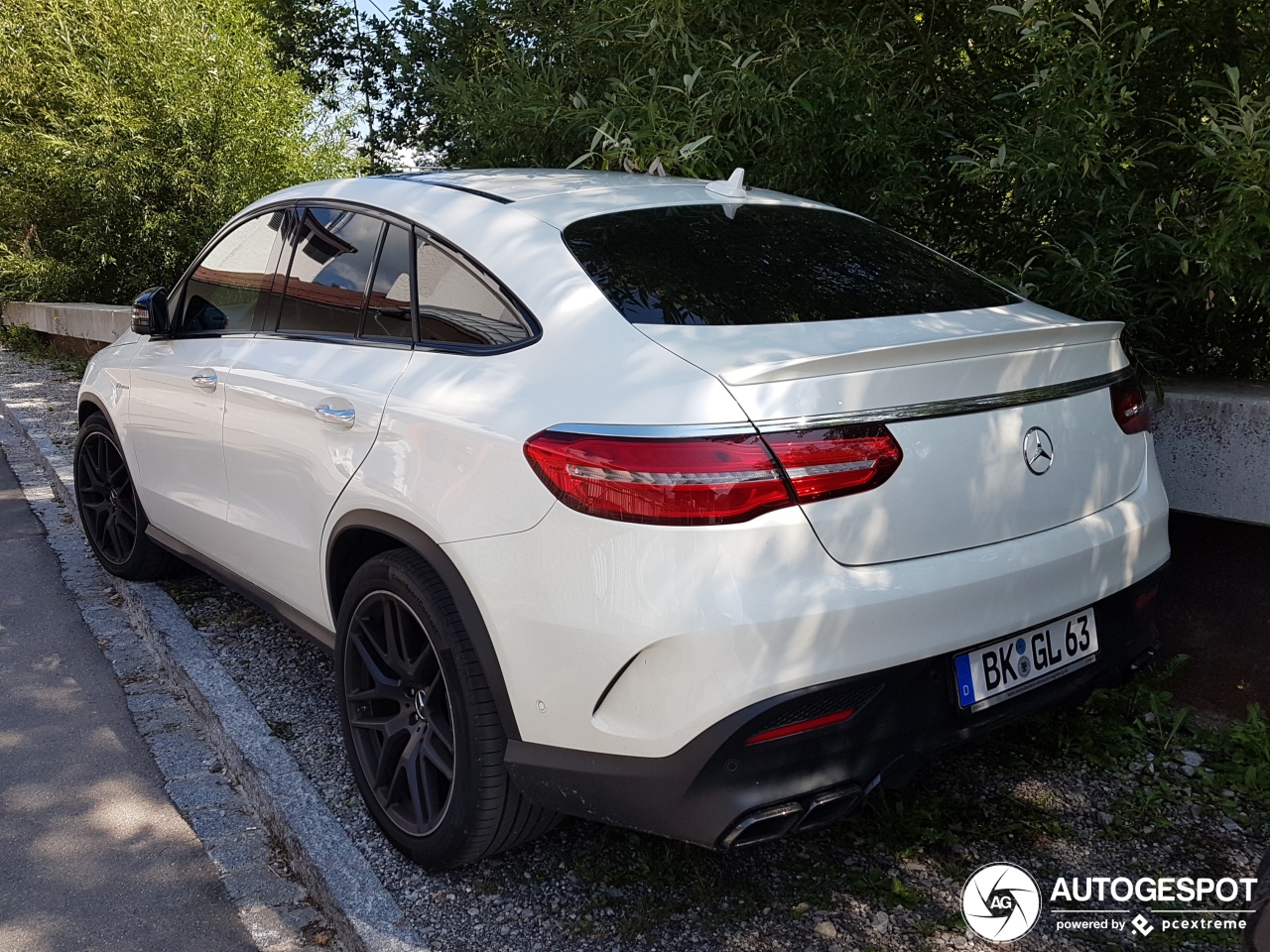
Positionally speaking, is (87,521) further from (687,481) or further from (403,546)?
(687,481)

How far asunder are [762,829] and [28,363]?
45.5ft

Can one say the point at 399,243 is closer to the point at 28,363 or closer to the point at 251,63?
the point at 251,63

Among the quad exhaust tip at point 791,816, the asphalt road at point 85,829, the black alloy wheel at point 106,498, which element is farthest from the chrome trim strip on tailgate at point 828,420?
the black alloy wheel at point 106,498

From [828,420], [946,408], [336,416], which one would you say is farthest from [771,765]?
[336,416]

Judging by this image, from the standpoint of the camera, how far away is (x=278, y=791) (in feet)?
10.4

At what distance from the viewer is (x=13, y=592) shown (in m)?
5.33

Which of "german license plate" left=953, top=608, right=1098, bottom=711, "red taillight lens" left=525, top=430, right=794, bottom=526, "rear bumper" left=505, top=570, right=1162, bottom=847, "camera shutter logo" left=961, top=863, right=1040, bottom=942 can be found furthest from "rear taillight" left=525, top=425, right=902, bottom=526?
"camera shutter logo" left=961, top=863, right=1040, bottom=942

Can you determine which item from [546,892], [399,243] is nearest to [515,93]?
[399,243]

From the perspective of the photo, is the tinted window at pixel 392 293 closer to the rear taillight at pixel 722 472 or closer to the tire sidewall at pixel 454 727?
the tire sidewall at pixel 454 727

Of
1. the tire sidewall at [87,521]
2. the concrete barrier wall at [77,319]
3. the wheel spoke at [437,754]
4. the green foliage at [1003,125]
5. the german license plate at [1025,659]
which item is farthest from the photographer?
the concrete barrier wall at [77,319]

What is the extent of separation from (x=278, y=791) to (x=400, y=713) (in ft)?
1.62

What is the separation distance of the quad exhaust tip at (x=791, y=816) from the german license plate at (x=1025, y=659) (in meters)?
0.34

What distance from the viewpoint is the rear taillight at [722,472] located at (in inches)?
87.1

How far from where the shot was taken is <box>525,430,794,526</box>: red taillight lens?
87.0 inches
